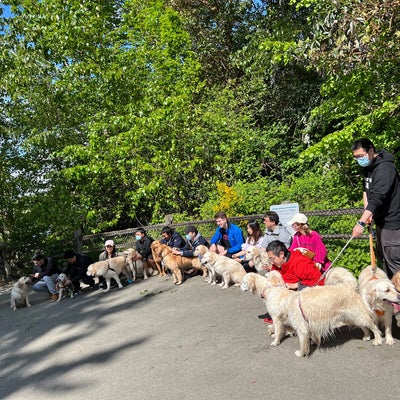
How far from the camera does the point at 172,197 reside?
1405cm

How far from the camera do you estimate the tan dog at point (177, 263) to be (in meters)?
8.80

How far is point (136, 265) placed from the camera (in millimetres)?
10047

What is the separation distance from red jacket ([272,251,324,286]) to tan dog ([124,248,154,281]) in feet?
18.5

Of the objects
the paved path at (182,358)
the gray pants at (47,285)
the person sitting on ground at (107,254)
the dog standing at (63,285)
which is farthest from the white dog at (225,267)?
the gray pants at (47,285)

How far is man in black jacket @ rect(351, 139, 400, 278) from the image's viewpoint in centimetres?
405

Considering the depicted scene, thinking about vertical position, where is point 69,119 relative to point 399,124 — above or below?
above

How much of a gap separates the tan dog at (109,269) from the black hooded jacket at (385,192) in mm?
6908

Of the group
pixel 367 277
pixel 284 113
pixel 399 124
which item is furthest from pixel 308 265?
pixel 284 113

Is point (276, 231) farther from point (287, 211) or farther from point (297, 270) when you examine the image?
point (297, 270)

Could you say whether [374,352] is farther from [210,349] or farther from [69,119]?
[69,119]

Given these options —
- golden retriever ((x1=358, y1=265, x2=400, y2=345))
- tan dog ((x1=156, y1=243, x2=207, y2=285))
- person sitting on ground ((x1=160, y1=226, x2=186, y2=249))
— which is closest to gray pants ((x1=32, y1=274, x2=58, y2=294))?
tan dog ((x1=156, y1=243, x2=207, y2=285))

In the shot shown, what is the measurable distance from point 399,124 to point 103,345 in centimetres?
655

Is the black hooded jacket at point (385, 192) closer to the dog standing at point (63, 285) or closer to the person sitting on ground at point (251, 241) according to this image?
the person sitting on ground at point (251, 241)

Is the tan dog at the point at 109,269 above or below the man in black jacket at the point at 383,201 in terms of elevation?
below
